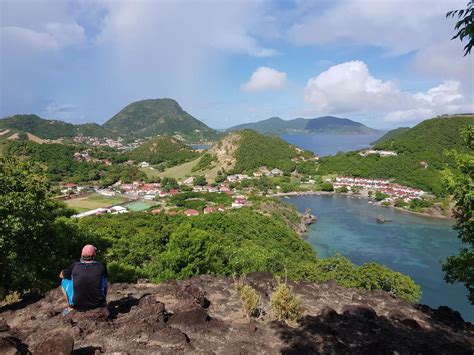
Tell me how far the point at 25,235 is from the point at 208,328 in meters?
6.06

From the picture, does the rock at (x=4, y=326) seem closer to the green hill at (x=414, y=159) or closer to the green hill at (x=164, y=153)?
the green hill at (x=414, y=159)

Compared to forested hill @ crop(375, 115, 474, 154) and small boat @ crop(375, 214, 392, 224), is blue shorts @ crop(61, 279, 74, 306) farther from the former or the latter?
forested hill @ crop(375, 115, 474, 154)

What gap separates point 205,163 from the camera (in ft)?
406

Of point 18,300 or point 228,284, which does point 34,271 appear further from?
point 228,284

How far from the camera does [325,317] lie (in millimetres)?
6223

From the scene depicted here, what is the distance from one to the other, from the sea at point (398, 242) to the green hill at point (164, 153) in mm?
81867

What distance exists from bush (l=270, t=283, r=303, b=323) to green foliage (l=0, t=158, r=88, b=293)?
644 cm

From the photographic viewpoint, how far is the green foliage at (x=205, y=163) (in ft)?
395

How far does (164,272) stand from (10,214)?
7.84 m

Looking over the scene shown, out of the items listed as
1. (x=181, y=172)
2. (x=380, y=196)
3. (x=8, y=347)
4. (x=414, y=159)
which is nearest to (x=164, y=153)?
(x=181, y=172)

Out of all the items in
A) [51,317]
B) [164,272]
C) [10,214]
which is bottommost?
[164,272]

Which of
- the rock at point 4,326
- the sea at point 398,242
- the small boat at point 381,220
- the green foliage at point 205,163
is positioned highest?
the rock at point 4,326

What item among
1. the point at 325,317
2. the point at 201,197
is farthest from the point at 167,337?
the point at 201,197

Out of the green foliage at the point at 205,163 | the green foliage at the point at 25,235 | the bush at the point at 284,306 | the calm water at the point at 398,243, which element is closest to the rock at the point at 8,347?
the bush at the point at 284,306
